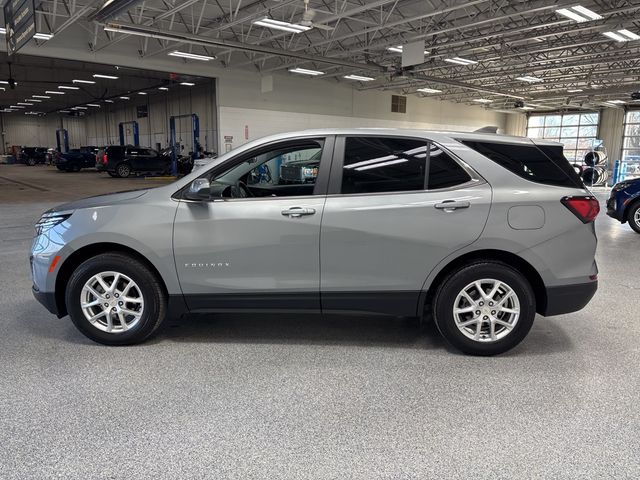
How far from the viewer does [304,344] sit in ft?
12.8

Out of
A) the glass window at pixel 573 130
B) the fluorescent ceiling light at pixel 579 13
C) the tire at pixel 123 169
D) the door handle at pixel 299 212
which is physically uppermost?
the fluorescent ceiling light at pixel 579 13

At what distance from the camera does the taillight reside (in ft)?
11.5

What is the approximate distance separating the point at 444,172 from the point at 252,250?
1.54 metres

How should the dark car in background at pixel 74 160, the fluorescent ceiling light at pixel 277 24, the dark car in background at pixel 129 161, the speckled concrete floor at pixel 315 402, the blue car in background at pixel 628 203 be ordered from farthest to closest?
the dark car in background at pixel 74 160 < the dark car in background at pixel 129 161 < the fluorescent ceiling light at pixel 277 24 < the blue car in background at pixel 628 203 < the speckled concrete floor at pixel 315 402

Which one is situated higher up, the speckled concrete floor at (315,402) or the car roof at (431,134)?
the car roof at (431,134)

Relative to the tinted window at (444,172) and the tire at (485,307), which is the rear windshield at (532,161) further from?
the tire at (485,307)

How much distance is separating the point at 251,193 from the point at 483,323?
210cm

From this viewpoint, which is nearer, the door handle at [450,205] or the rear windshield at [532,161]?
the door handle at [450,205]

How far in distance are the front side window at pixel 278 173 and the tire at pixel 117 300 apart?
0.92 meters

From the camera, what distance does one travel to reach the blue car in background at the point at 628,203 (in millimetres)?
9281

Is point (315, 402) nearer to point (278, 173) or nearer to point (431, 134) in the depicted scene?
point (278, 173)

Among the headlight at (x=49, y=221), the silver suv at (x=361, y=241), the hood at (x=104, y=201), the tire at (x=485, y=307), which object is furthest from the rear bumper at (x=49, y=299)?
the tire at (x=485, y=307)

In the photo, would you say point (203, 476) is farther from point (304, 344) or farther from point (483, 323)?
point (483, 323)

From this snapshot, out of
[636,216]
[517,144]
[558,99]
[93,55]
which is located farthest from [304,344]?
[558,99]
